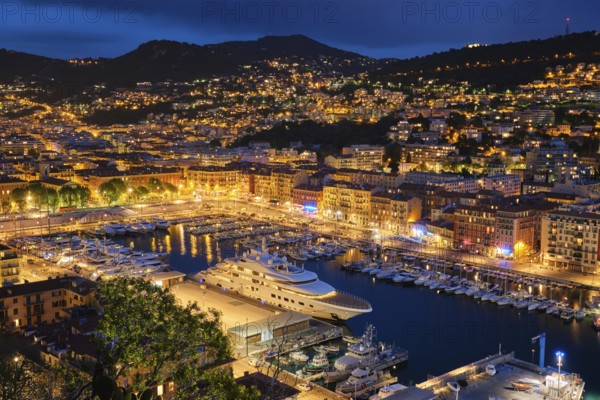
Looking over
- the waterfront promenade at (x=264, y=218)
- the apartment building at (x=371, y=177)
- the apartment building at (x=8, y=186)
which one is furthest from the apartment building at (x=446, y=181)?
the apartment building at (x=8, y=186)

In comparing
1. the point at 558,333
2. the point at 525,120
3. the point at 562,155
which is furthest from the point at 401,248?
the point at 525,120

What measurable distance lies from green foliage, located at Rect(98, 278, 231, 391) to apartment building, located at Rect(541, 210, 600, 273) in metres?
20.4

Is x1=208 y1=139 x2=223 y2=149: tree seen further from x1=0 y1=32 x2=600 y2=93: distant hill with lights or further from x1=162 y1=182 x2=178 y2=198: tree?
x1=0 y1=32 x2=600 y2=93: distant hill with lights

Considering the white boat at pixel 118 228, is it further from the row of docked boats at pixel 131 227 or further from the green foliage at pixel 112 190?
the green foliage at pixel 112 190

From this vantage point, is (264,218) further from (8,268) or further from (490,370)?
(490,370)

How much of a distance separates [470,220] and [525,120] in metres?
30.6

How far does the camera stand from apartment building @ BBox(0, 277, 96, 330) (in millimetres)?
15336

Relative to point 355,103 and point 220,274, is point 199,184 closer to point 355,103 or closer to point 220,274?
point 220,274

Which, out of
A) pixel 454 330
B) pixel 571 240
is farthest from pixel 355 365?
pixel 571 240

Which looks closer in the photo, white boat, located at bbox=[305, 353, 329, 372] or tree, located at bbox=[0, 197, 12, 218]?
white boat, located at bbox=[305, 353, 329, 372]

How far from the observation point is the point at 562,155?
1629 inches

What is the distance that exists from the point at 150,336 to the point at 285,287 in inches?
513

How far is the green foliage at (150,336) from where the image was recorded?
5.81 m

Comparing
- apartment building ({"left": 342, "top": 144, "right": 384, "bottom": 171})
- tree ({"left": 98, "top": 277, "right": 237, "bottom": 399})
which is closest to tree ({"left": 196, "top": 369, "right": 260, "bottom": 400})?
tree ({"left": 98, "top": 277, "right": 237, "bottom": 399})
